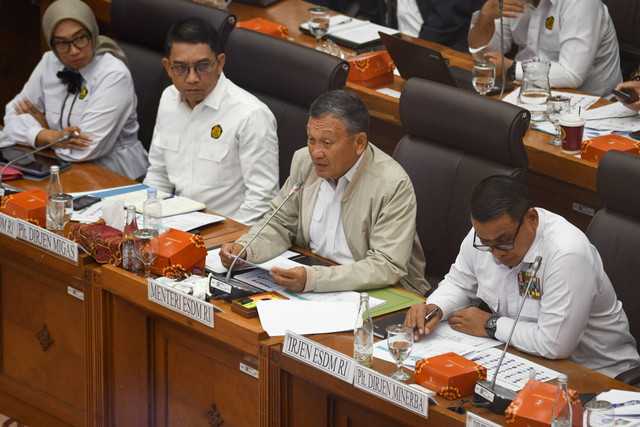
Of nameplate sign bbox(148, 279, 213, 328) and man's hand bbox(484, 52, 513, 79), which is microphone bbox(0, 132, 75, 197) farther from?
man's hand bbox(484, 52, 513, 79)

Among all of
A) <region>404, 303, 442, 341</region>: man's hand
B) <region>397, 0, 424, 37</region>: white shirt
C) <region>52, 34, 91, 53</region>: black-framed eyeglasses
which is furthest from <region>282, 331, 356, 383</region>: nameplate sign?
<region>397, 0, 424, 37</region>: white shirt

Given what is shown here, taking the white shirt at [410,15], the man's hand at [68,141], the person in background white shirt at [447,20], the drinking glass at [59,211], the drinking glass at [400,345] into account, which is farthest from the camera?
the white shirt at [410,15]

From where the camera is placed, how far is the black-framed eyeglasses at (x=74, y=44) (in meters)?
3.86

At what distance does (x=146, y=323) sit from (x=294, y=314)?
51cm

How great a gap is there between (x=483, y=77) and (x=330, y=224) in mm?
1123

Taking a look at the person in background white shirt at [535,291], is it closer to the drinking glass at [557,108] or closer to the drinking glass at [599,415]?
the drinking glass at [599,415]

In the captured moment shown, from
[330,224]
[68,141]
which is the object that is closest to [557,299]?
[330,224]

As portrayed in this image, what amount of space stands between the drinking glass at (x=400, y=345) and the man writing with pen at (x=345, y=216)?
505mm

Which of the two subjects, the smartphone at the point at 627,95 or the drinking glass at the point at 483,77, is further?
the drinking glass at the point at 483,77

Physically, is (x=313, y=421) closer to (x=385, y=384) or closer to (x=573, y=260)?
(x=385, y=384)

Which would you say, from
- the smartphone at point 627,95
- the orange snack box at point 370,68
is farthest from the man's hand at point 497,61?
the smartphone at point 627,95

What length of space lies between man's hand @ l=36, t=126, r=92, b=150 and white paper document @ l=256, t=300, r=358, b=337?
1.52 m

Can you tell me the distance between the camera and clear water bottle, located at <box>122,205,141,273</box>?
2.78 m

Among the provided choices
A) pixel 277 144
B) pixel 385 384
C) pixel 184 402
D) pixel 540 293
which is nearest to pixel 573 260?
pixel 540 293
